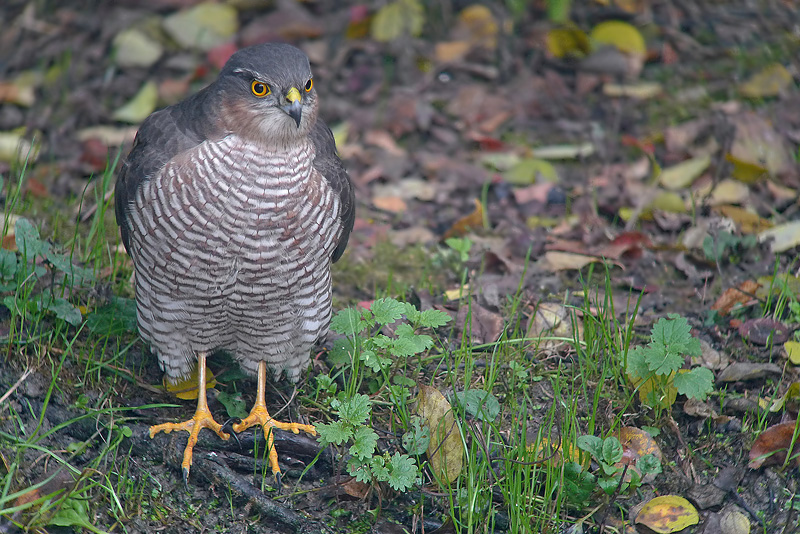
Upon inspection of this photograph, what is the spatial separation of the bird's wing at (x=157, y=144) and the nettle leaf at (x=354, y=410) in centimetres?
118

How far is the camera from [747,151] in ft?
18.0

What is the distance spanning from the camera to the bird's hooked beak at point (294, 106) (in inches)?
132

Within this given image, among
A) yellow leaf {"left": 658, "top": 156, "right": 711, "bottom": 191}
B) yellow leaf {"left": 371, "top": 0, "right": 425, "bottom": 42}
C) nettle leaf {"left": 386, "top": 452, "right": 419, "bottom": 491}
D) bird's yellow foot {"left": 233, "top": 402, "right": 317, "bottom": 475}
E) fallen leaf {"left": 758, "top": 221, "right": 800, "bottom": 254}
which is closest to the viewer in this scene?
nettle leaf {"left": 386, "top": 452, "right": 419, "bottom": 491}

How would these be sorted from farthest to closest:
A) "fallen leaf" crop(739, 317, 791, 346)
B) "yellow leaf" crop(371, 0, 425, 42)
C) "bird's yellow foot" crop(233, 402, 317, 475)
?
"yellow leaf" crop(371, 0, 425, 42), "fallen leaf" crop(739, 317, 791, 346), "bird's yellow foot" crop(233, 402, 317, 475)

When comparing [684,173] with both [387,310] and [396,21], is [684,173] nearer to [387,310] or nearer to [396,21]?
[396,21]

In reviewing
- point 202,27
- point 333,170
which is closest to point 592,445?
point 333,170

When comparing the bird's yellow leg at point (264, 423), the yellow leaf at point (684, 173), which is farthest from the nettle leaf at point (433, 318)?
the yellow leaf at point (684, 173)

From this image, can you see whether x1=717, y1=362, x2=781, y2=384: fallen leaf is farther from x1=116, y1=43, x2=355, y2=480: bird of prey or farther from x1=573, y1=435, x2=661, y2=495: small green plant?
x1=116, y1=43, x2=355, y2=480: bird of prey

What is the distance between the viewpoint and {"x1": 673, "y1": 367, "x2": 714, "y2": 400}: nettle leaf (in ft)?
11.3

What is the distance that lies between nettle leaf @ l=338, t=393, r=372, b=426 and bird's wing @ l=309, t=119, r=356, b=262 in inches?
29.1

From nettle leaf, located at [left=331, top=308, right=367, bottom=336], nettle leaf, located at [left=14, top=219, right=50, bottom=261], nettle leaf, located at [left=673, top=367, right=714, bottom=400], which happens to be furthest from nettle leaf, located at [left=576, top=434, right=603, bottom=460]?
nettle leaf, located at [left=14, top=219, right=50, bottom=261]

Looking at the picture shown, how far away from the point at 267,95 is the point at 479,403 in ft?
4.94

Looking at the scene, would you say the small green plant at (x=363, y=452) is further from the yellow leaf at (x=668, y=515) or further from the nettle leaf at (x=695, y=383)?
the nettle leaf at (x=695, y=383)

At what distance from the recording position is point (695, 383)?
11.3ft
